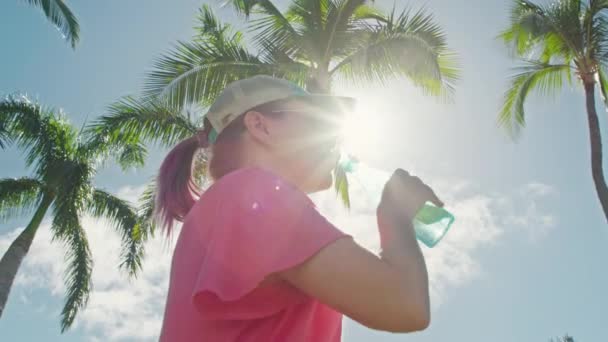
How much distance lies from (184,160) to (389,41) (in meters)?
8.22

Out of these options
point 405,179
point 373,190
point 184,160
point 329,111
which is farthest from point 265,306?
point 373,190

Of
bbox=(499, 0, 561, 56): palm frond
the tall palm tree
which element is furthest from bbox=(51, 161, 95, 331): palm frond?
bbox=(499, 0, 561, 56): palm frond

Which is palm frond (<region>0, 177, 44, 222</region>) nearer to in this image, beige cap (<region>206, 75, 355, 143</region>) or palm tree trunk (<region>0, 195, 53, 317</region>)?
palm tree trunk (<region>0, 195, 53, 317</region>)

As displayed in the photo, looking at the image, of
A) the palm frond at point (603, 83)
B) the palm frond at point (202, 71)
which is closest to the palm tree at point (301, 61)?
the palm frond at point (202, 71)

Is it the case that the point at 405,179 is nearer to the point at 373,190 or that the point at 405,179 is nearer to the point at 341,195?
the point at 373,190

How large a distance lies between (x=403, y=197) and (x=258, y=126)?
1.58 ft

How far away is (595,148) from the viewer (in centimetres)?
1208

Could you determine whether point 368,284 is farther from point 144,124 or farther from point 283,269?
point 144,124

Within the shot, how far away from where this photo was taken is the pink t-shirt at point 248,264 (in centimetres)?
113

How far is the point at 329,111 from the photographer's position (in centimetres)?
175

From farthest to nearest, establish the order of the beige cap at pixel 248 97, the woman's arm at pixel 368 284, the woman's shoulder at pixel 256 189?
the beige cap at pixel 248 97
the woman's shoulder at pixel 256 189
the woman's arm at pixel 368 284

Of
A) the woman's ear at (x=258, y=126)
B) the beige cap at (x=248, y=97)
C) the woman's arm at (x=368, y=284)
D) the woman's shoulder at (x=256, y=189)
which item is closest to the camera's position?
the woman's arm at (x=368, y=284)

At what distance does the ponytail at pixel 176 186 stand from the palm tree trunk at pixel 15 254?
12086 mm

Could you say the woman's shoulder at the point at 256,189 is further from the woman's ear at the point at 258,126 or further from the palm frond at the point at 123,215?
the palm frond at the point at 123,215
